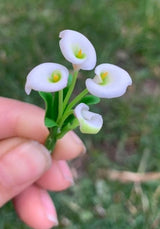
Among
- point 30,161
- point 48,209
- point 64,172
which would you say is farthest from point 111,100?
point 30,161

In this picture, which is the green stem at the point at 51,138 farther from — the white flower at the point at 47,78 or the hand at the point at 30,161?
the white flower at the point at 47,78

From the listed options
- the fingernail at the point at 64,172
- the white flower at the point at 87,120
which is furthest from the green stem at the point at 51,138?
the fingernail at the point at 64,172

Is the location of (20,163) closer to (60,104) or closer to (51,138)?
(51,138)

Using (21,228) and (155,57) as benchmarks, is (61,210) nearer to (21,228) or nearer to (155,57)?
(21,228)

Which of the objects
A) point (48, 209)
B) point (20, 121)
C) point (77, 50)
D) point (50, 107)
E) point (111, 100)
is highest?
point (77, 50)

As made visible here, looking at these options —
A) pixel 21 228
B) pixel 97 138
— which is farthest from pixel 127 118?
pixel 21 228

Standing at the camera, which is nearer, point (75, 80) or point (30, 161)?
point (75, 80)

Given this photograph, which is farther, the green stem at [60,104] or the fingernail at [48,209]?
the fingernail at [48,209]
